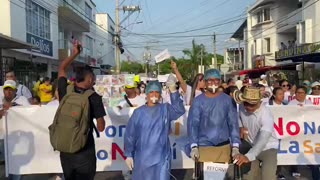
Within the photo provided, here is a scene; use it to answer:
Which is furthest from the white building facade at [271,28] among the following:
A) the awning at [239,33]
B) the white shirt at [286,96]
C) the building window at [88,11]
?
the white shirt at [286,96]

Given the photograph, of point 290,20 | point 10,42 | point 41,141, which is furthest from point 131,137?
point 290,20

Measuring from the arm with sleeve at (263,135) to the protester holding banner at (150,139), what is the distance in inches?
38.1

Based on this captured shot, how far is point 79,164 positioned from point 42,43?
94.8ft

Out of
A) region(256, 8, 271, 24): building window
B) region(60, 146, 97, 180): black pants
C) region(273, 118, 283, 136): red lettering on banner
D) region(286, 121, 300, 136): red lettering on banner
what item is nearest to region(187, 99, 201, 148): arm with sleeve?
region(60, 146, 97, 180): black pants

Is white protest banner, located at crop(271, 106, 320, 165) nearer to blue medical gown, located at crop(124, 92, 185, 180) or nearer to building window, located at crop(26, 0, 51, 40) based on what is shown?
blue medical gown, located at crop(124, 92, 185, 180)

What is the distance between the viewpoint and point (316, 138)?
743cm

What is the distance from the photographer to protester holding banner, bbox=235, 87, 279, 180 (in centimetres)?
534

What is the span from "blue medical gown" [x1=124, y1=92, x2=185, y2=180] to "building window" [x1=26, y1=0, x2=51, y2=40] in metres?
25.9

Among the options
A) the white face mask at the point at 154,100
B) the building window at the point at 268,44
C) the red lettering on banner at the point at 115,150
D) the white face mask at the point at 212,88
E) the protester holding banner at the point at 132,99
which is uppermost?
the building window at the point at 268,44

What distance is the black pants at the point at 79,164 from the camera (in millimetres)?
4867

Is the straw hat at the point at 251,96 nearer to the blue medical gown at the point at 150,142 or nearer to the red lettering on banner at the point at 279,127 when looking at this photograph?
the blue medical gown at the point at 150,142

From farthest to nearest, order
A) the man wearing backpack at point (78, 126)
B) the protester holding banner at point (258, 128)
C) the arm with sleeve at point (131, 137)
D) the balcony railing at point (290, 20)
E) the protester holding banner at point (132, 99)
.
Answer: the balcony railing at point (290, 20) < the protester holding banner at point (132, 99) < the protester holding banner at point (258, 128) < the arm with sleeve at point (131, 137) < the man wearing backpack at point (78, 126)

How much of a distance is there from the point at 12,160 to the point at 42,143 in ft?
1.71

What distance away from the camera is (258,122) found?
17.8 feet
